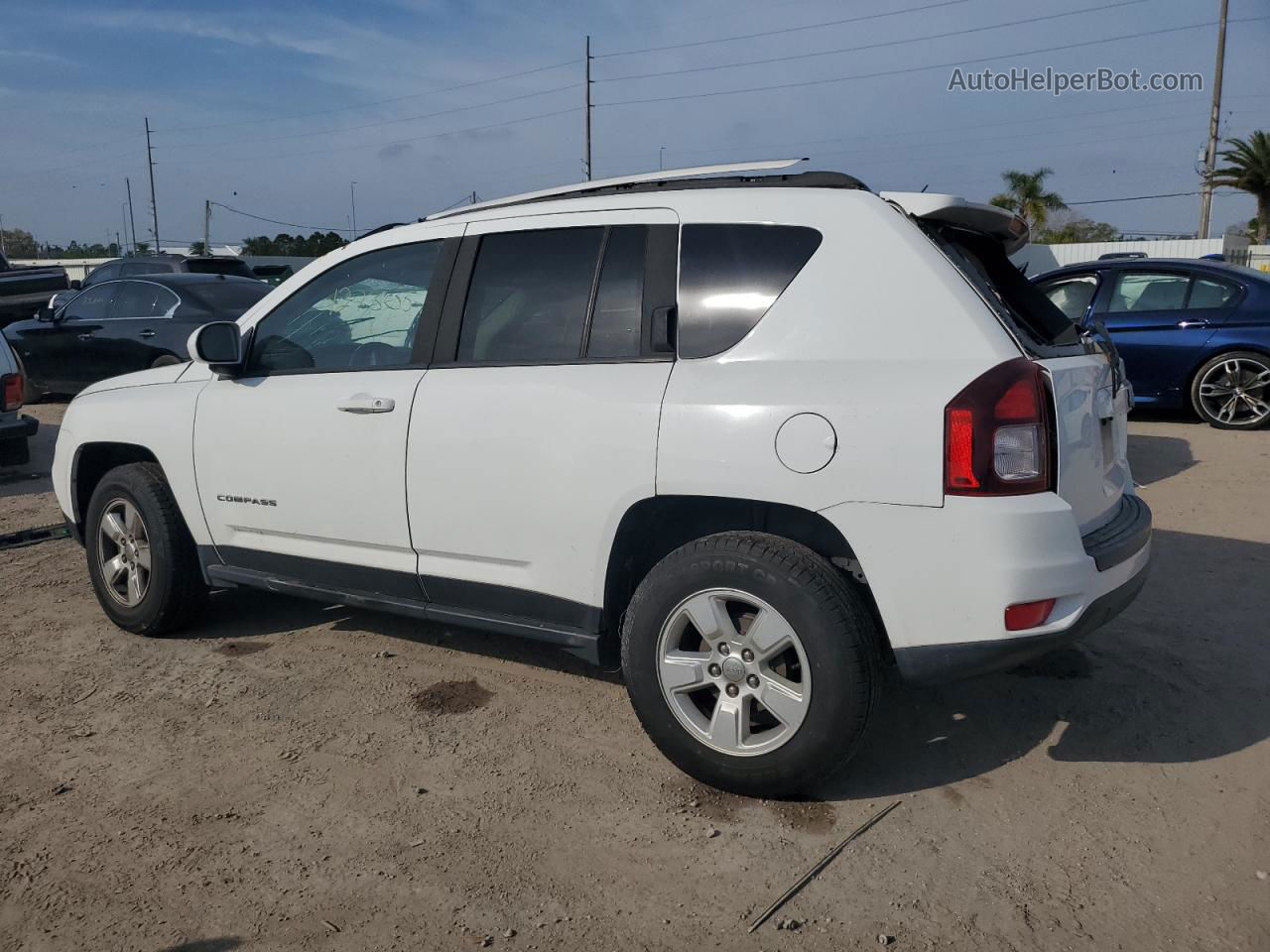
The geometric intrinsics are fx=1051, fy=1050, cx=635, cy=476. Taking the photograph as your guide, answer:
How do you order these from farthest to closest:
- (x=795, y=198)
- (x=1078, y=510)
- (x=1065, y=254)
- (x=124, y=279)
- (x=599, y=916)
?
(x=1065, y=254) → (x=124, y=279) → (x=795, y=198) → (x=1078, y=510) → (x=599, y=916)

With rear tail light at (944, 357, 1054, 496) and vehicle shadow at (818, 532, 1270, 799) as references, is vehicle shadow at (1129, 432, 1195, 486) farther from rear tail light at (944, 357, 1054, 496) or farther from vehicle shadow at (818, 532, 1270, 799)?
rear tail light at (944, 357, 1054, 496)

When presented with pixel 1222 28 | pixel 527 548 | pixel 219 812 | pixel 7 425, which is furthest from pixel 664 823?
pixel 1222 28

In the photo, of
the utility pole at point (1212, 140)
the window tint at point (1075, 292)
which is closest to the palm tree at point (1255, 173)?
the utility pole at point (1212, 140)

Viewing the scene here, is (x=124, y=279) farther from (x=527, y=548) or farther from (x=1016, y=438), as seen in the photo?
(x=1016, y=438)

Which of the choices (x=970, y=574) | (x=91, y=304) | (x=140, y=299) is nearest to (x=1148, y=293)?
(x=970, y=574)

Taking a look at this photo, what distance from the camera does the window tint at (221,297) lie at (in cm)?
1044

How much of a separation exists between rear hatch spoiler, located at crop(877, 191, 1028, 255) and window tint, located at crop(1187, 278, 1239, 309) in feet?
23.2

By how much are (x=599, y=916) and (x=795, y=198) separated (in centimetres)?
216

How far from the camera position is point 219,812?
324cm

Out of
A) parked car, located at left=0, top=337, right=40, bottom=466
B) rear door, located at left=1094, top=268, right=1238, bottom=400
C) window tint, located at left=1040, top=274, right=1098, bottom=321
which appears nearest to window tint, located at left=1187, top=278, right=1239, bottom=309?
rear door, located at left=1094, top=268, right=1238, bottom=400

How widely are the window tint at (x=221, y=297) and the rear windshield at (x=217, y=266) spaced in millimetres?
3970

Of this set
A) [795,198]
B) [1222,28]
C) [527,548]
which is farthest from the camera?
[1222,28]

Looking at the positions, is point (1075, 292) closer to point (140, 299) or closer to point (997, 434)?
point (997, 434)

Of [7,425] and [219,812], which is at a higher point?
[7,425]
